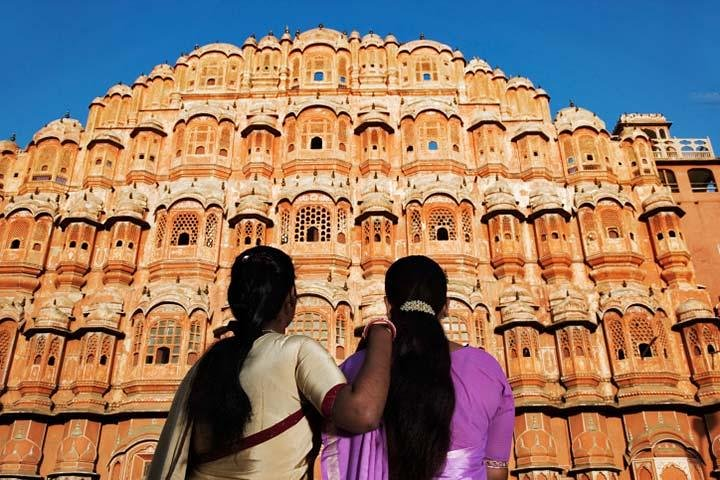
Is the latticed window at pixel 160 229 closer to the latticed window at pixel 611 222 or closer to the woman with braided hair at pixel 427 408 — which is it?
the latticed window at pixel 611 222

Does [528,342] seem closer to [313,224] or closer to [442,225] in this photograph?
Result: [442,225]

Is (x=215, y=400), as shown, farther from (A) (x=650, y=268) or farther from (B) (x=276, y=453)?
(A) (x=650, y=268)

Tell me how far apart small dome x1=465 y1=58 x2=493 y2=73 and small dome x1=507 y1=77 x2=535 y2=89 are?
87cm

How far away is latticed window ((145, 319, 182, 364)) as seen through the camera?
610 inches

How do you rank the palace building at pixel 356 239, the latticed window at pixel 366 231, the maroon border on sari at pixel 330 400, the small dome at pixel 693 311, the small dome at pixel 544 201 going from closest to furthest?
the maroon border on sari at pixel 330 400 → the palace building at pixel 356 239 → the small dome at pixel 693 311 → the latticed window at pixel 366 231 → the small dome at pixel 544 201

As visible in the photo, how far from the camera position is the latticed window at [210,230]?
1742 centimetres

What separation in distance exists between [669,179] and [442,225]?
9.52 m

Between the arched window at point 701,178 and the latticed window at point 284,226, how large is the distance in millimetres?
14432

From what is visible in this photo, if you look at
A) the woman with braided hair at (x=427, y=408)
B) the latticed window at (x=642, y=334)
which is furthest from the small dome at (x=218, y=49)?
the woman with braided hair at (x=427, y=408)

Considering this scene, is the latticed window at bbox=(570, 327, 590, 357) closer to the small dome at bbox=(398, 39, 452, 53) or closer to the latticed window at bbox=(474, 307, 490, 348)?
the latticed window at bbox=(474, 307, 490, 348)

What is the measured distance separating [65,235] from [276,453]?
17.4 metres

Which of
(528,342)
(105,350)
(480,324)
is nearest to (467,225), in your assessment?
(480,324)

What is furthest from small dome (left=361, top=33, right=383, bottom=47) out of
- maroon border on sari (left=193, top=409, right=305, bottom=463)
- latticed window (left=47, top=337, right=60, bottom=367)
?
maroon border on sari (left=193, top=409, right=305, bottom=463)

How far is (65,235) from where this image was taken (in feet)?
57.7
